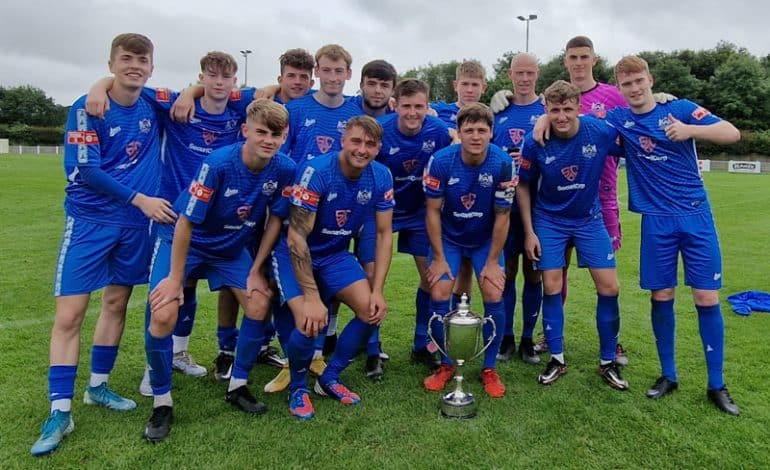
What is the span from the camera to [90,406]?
11.9 feet

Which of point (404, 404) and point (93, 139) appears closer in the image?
point (93, 139)

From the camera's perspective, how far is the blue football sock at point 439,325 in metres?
4.12

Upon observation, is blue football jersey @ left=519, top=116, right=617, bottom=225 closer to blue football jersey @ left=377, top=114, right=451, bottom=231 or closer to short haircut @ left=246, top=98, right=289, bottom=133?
blue football jersey @ left=377, top=114, right=451, bottom=231

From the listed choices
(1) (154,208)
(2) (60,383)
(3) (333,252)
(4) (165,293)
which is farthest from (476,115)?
(2) (60,383)

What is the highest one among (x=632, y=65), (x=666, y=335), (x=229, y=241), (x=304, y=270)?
(x=632, y=65)

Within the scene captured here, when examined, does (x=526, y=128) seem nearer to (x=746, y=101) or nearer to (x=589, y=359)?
(x=589, y=359)

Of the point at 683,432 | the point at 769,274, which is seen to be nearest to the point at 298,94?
the point at 683,432

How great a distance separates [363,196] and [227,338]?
59.1 inches

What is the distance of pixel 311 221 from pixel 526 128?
6.53 feet

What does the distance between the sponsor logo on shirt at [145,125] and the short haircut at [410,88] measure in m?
1.66

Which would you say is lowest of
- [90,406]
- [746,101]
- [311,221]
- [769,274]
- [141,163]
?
[90,406]

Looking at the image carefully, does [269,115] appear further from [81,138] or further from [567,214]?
[567,214]

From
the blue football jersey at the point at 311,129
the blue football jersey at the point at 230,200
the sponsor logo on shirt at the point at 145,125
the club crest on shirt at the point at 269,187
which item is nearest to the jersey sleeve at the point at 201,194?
the blue football jersey at the point at 230,200

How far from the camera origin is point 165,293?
129 inches
